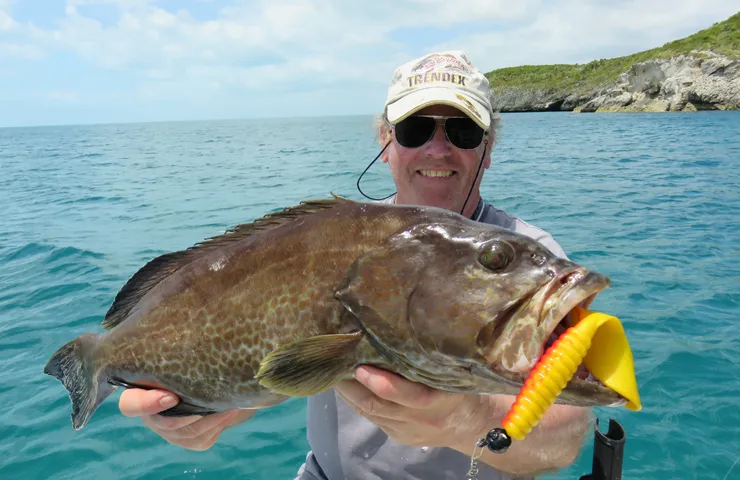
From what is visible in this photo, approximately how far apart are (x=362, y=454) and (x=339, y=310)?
123 cm

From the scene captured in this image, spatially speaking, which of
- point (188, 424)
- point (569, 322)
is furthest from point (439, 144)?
point (188, 424)

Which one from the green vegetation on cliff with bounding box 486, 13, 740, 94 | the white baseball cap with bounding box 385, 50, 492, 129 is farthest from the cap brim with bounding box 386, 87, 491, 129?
the green vegetation on cliff with bounding box 486, 13, 740, 94

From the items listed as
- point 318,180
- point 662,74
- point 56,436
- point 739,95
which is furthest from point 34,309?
point 662,74

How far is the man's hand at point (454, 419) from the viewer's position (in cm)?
195

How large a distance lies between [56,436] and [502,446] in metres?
5.88

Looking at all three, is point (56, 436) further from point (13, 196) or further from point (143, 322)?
point (13, 196)

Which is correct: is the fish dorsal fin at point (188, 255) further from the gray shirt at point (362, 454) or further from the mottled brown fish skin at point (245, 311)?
the gray shirt at point (362, 454)

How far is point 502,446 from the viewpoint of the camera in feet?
5.13

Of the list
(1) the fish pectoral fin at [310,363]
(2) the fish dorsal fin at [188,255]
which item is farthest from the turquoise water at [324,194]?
(1) the fish pectoral fin at [310,363]

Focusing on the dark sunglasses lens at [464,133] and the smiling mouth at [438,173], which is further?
the smiling mouth at [438,173]

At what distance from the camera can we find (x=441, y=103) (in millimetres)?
3533

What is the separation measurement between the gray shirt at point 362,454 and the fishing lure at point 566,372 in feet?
3.90

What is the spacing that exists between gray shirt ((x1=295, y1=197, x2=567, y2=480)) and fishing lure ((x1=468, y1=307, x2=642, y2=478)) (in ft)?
3.90

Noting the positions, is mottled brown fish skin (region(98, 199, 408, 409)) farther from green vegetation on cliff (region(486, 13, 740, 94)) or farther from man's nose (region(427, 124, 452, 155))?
green vegetation on cliff (region(486, 13, 740, 94))
